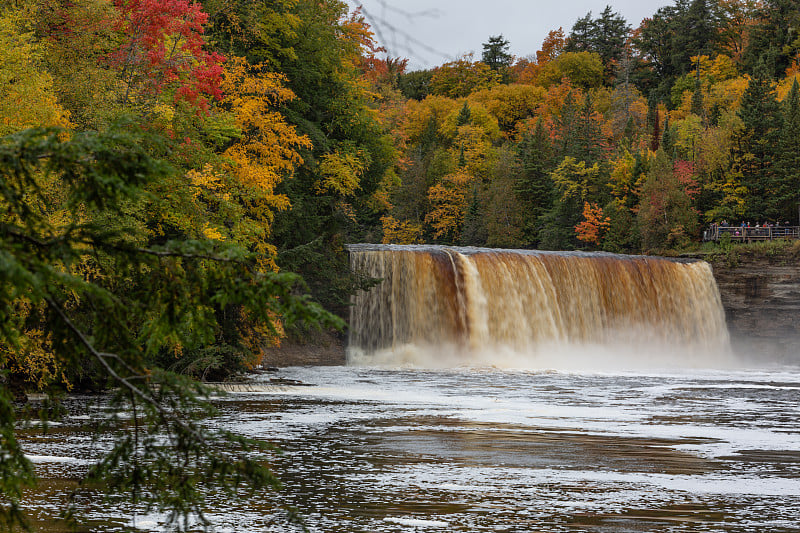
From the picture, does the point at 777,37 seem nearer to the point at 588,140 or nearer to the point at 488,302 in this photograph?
the point at 588,140

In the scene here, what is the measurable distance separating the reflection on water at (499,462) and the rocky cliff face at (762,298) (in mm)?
24486

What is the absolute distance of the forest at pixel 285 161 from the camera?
3.80 m

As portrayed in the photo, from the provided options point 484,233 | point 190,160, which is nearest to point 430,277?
point 190,160

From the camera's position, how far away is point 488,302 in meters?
35.0

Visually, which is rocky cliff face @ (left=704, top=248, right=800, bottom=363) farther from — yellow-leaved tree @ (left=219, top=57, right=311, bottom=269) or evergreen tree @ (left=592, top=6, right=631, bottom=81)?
evergreen tree @ (left=592, top=6, right=631, bottom=81)

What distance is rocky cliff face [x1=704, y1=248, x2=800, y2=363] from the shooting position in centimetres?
4400

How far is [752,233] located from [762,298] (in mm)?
6209

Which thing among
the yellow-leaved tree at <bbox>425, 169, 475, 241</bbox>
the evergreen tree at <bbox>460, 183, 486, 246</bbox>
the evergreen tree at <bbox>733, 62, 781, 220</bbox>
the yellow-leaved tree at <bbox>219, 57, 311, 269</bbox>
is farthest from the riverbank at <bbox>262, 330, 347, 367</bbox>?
the yellow-leaved tree at <bbox>425, 169, 475, 241</bbox>

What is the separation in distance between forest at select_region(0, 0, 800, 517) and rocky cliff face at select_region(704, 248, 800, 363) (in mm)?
6911

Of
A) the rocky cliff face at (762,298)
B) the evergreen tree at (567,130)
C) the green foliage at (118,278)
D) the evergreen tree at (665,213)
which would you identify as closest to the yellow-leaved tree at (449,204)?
the evergreen tree at (567,130)

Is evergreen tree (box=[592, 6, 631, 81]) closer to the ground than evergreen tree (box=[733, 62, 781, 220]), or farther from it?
farther from it

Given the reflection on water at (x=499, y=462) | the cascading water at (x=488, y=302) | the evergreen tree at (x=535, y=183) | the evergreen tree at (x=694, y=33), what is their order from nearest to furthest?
the reflection on water at (x=499, y=462) < the cascading water at (x=488, y=302) < the evergreen tree at (x=535, y=183) < the evergreen tree at (x=694, y=33)

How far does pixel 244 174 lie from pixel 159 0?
5.32 meters

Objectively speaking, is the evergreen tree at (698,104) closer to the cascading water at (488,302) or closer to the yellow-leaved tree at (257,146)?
the cascading water at (488,302)
